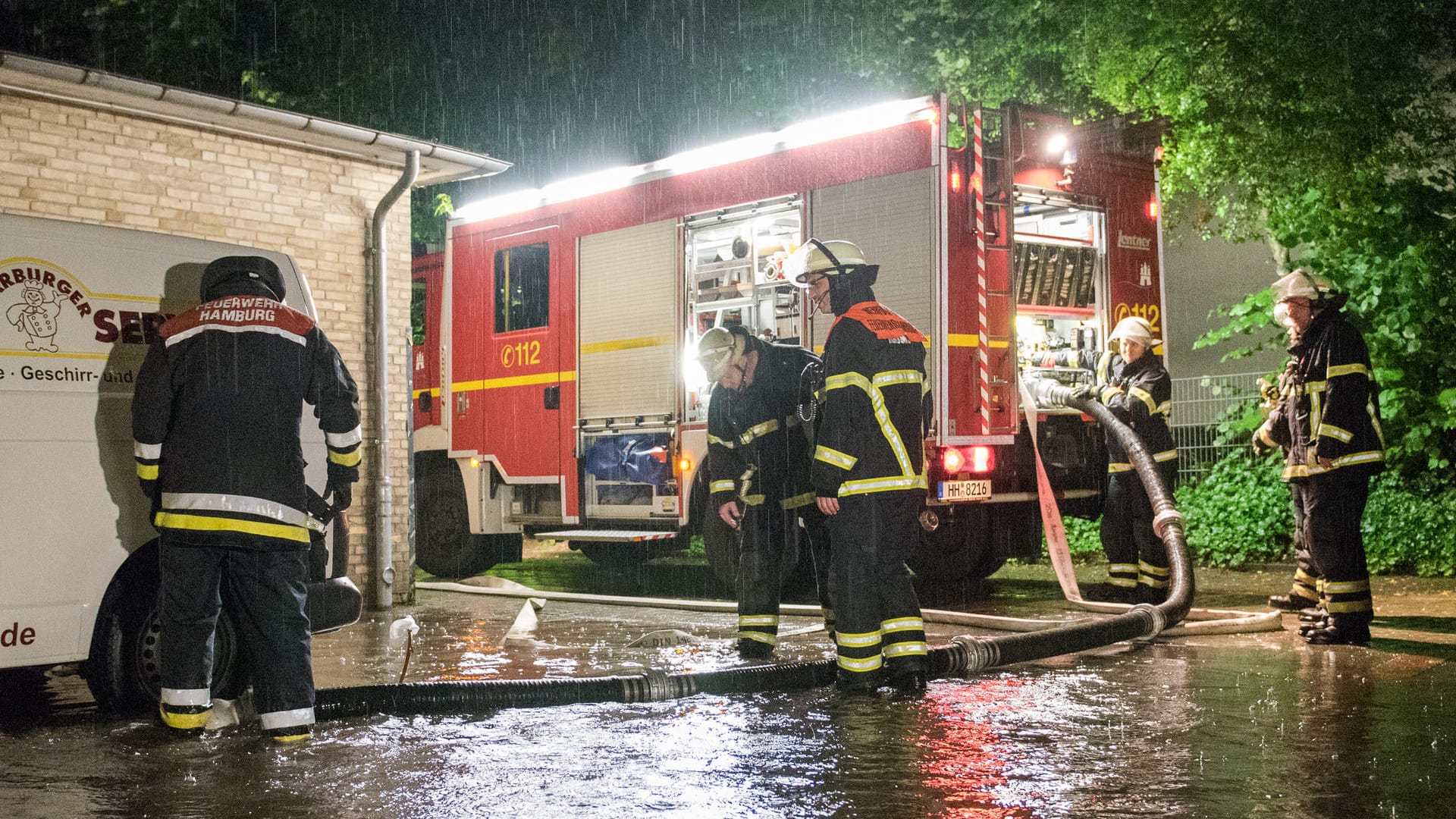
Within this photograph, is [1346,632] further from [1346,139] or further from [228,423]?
[1346,139]

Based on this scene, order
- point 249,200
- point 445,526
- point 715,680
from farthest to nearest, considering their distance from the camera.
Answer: point 445,526 < point 249,200 < point 715,680

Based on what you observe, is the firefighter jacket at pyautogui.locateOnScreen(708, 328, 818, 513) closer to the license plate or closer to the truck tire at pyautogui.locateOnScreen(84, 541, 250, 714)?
the license plate

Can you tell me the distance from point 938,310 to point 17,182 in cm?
542

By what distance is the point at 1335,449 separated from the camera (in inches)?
277

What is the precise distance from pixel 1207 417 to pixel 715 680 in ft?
33.4

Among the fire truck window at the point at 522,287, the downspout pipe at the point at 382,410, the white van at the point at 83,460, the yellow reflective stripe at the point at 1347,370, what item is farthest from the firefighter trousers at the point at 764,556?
the fire truck window at the point at 522,287

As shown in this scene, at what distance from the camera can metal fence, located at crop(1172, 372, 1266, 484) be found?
42.6 feet

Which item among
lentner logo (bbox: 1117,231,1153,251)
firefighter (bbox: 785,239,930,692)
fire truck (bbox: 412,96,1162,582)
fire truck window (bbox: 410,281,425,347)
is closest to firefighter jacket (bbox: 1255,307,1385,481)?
fire truck (bbox: 412,96,1162,582)

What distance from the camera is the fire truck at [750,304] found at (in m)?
8.64

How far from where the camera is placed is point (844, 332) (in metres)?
5.90

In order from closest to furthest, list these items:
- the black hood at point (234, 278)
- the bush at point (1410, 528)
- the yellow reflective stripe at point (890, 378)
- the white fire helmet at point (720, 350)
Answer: the black hood at point (234, 278) < the yellow reflective stripe at point (890, 378) < the white fire helmet at point (720, 350) < the bush at point (1410, 528)

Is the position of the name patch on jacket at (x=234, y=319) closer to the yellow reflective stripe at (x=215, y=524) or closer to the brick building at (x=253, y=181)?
the yellow reflective stripe at (x=215, y=524)

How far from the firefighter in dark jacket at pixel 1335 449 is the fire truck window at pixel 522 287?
582 centimetres

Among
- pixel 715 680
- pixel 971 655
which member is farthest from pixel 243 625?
pixel 971 655
